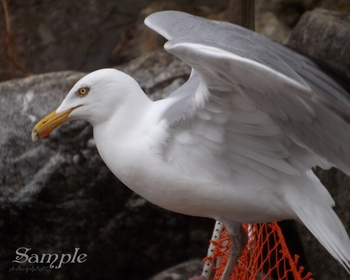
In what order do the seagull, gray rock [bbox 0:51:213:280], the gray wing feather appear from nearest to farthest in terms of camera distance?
the gray wing feather → the seagull → gray rock [bbox 0:51:213:280]

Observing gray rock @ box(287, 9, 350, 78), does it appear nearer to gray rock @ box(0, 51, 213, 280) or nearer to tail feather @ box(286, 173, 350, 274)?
gray rock @ box(0, 51, 213, 280)

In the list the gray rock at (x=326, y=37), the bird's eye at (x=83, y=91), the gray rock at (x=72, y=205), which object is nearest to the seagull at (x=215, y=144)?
the bird's eye at (x=83, y=91)

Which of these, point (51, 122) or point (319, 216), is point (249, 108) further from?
point (51, 122)

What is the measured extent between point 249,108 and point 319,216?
1.13 feet

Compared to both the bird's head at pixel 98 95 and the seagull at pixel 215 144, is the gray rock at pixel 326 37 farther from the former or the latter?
the bird's head at pixel 98 95

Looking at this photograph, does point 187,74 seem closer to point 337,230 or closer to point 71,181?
point 71,181

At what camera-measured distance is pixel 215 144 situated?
1.68 meters

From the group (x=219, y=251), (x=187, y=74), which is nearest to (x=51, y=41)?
(x=187, y=74)

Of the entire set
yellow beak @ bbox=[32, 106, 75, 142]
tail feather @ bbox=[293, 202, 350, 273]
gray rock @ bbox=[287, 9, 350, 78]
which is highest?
yellow beak @ bbox=[32, 106, 75, 142]

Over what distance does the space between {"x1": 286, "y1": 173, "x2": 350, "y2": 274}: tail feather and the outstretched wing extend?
0.21 ft

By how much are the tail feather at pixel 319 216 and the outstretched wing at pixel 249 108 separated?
0.21 ft

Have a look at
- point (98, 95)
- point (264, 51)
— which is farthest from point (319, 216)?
point (98, 95)

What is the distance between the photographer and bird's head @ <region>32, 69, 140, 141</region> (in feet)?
5.72

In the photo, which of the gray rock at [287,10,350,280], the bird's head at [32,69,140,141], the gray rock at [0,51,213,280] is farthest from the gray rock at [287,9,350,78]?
the bird's head at [32,69,140,141]
